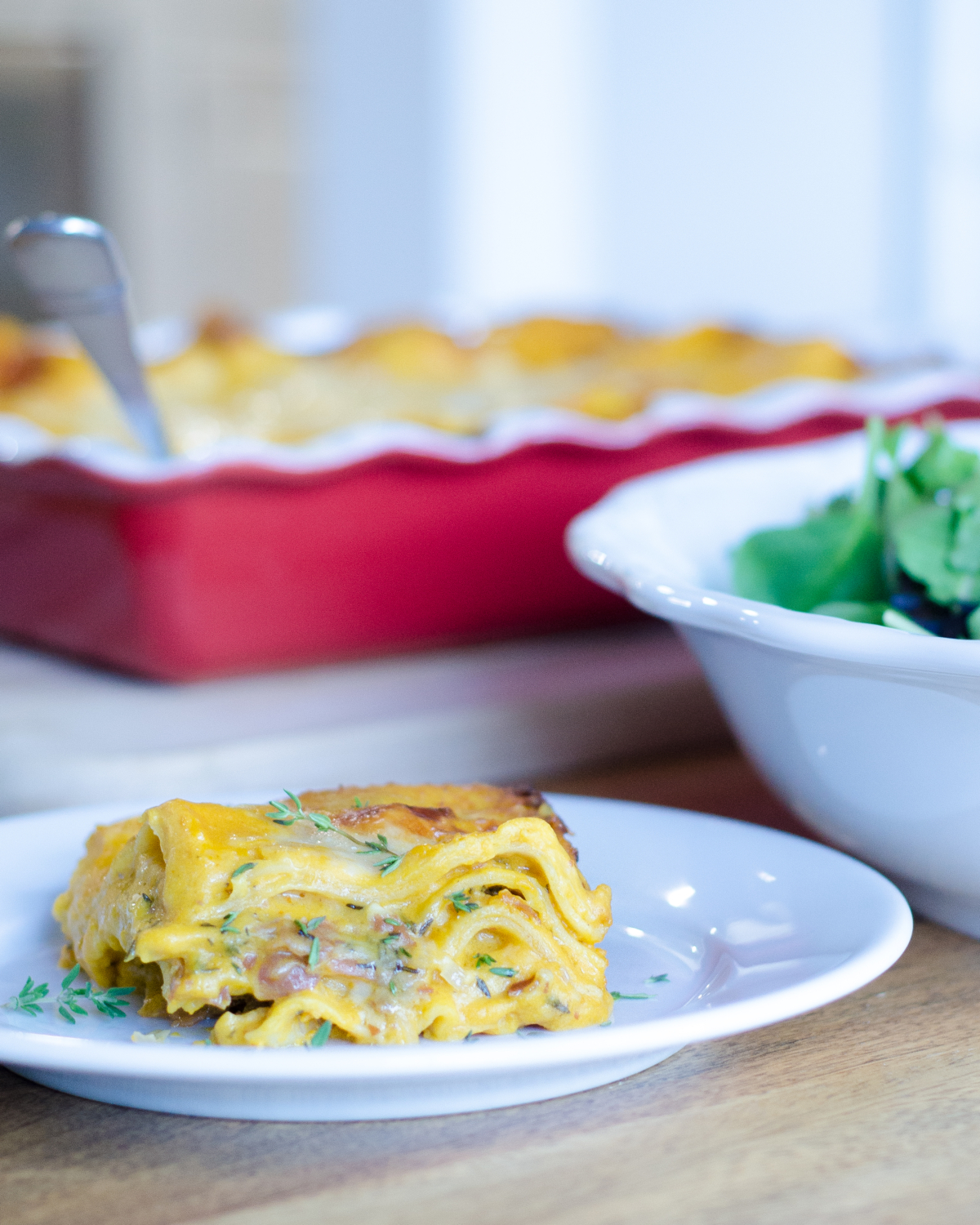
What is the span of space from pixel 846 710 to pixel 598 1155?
7.7 inches

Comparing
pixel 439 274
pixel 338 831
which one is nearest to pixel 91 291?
pixel 338 831

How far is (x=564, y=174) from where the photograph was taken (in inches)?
131

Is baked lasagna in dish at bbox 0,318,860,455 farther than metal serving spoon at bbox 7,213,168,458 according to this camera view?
Yes

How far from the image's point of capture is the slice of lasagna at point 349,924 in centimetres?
45

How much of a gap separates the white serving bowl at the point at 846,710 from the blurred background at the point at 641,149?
2.20 m

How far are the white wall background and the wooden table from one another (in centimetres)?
255

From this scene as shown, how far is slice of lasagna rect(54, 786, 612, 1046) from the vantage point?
445 millimetres

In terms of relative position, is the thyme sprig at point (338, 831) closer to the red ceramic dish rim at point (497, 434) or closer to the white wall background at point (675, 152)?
the red ceramic dish rim at point (497, 434)

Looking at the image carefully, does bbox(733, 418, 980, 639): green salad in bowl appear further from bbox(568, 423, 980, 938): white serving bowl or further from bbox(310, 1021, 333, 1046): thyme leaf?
bbox(310, 1021, 333, 1046): thyme leaf

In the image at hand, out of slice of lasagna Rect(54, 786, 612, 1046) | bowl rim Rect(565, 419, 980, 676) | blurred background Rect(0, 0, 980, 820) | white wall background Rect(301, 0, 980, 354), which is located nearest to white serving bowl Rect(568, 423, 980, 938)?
bowl rim Rect(565, 419, 980, 676)

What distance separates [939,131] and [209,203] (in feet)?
6.82

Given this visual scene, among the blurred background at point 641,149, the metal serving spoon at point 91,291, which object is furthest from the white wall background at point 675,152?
the metal serving spoon at point 91,291

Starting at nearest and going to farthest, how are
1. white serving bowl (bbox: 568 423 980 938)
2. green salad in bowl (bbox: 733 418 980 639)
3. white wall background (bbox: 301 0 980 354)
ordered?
white serving bowl (bbox: 568 423 980 938) < green salad in bowl (bbox: 733 418 980 639) < white wall background (bbox: 301 0 980 354)

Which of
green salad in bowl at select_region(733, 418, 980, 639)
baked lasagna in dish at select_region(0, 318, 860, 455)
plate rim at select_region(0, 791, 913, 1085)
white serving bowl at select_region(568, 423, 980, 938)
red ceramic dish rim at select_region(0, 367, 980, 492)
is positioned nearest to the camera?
plate rim at select_region(0, 791, 913, 1085)
